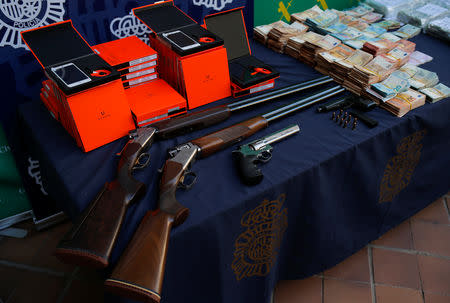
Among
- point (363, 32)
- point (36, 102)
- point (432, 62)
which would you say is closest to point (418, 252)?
point (432, 62)

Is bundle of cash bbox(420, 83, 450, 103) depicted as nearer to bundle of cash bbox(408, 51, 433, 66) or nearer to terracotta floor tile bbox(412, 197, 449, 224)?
bundle of cash bbox(408, 51, 433, 66)

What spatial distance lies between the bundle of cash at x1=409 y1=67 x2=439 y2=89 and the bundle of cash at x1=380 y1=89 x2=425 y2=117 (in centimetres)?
9

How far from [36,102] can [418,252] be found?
2324mm

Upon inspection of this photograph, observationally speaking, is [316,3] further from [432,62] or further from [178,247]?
[178,247]

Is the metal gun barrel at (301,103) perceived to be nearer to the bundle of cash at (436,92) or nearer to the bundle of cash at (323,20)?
the bundle of cash at (436,92)

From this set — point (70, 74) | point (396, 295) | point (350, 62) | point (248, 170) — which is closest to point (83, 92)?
point (70, 74)

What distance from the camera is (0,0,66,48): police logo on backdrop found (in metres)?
1.68

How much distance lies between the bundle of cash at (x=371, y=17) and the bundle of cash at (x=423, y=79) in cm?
76

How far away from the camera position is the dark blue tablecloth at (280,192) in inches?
51.0

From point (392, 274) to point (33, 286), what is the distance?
2.04m

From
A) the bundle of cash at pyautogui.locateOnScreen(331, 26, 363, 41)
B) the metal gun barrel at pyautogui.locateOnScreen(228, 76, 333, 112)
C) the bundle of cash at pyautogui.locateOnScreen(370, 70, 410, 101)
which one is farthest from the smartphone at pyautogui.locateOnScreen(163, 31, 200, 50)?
the bundle of cash at pyautogui.locateOnScreen(331, 26, 363, 41)

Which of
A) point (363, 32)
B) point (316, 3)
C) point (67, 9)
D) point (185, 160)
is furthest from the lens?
point (316, 3)

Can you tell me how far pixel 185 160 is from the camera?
133 cm

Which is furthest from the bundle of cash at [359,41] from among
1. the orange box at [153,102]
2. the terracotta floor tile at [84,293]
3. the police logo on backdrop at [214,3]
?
the terracotta floor tile at [84,293]
